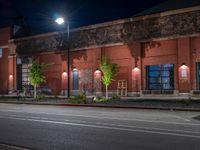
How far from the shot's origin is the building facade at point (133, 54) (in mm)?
37094

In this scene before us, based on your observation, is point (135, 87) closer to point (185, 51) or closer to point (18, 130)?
point (185, 51)

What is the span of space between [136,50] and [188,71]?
20.5 feet

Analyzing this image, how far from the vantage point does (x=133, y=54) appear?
4109 centimetres

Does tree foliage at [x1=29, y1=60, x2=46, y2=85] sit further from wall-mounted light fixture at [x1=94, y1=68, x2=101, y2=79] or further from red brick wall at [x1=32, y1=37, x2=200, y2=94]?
wall-mounted light fixture at [x1=94, y1=68, x2=101, y2=79]

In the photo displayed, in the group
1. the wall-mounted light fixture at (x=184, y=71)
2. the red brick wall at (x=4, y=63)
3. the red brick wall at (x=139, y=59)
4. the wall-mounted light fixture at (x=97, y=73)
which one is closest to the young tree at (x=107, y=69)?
the red brick wall at (x=139, y=59)

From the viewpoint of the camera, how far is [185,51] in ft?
122

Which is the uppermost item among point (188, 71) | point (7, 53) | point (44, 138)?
point (7, 53)

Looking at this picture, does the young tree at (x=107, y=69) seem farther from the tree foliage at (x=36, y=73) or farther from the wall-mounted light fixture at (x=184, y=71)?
the tree foliage at (x=36, y=73)

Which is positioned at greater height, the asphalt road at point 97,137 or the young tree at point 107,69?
the young tree at point 107,69

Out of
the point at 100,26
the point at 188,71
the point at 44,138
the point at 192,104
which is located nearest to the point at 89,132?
the point at 44,138

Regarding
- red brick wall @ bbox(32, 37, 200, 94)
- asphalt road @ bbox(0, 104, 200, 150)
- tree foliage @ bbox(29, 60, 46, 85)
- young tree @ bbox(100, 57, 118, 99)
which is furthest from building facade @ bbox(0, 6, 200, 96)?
asphalt road @ bbox(0, 104, 200, 150)

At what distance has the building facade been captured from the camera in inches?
1460

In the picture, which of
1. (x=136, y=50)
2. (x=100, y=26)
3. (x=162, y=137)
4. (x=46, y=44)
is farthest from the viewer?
(x=46, y=44)

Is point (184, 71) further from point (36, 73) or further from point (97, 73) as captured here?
point (36, 73)
